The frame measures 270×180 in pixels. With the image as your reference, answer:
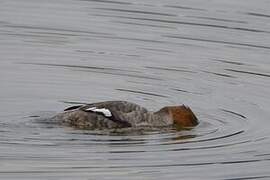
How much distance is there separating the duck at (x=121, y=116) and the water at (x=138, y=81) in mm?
213

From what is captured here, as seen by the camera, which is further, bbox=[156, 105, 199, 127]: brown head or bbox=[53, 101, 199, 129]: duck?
bbox=[156, 105, 199, 127]: brown head

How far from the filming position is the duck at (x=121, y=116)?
1554 cm

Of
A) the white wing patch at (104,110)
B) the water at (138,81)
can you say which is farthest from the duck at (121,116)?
the water at (138,81)

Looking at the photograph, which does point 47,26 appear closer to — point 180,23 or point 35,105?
point 180,23

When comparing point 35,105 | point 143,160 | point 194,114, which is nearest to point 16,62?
point 35,105

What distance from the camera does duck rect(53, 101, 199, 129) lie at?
15.5m

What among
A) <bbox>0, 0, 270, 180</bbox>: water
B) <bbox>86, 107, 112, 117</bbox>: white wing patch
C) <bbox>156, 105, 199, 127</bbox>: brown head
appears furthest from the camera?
<bbox>156, 105, 199, 127</bbox>: brown head

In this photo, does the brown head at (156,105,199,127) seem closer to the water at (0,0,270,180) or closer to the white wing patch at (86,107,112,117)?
the water at (0,0,270,180)

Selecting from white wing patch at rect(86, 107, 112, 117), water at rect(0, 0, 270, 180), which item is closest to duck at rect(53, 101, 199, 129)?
white wing patch at rect(86, 107, 112, 117)

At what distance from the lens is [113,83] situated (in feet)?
57.5

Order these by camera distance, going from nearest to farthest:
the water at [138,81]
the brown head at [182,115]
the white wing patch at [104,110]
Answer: the water at [138,81] → the white wing patch at [104,110] → the brown head at [182,115]

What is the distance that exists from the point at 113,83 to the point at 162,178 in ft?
14.5

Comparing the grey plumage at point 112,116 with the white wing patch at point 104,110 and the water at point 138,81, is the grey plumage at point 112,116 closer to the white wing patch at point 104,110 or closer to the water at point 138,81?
the white wing patch at point 104,110

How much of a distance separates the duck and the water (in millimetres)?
213
